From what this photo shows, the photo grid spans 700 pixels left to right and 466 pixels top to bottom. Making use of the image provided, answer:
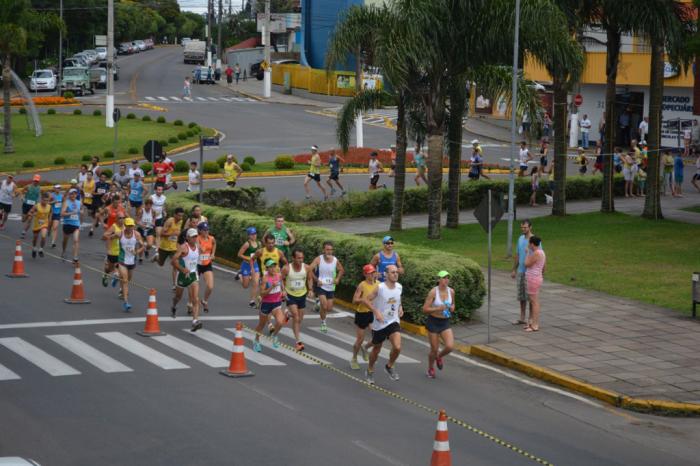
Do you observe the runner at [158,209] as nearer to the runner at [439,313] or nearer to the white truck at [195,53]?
the runner at [439,313]

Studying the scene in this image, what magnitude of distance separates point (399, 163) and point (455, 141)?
1.85 m

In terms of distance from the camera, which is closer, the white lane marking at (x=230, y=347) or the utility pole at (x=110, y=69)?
the white lane marking at (x=230, y=347)

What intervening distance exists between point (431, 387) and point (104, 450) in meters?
5.63

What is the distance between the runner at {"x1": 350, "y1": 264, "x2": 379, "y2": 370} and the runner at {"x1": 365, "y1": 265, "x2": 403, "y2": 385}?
164 mm

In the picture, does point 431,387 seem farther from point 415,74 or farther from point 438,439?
point 415,74

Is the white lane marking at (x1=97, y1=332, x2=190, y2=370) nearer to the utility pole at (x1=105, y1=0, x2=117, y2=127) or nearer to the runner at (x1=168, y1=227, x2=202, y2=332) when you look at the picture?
the runner at (x1=168, y1=227, x2=202, y2=332)

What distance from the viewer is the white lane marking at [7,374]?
15.5 m

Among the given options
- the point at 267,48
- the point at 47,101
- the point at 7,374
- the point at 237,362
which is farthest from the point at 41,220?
the point at 267,48

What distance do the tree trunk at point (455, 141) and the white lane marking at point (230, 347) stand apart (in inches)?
547

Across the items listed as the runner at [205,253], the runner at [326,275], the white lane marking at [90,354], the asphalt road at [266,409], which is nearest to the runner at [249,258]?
the runner at [205,253]

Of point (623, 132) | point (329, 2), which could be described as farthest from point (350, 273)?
point (329, 2)

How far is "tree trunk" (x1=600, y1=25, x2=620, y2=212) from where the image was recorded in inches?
1404

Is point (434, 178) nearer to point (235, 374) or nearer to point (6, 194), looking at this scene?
point (6, 194)

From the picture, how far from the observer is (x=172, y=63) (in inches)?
4742
